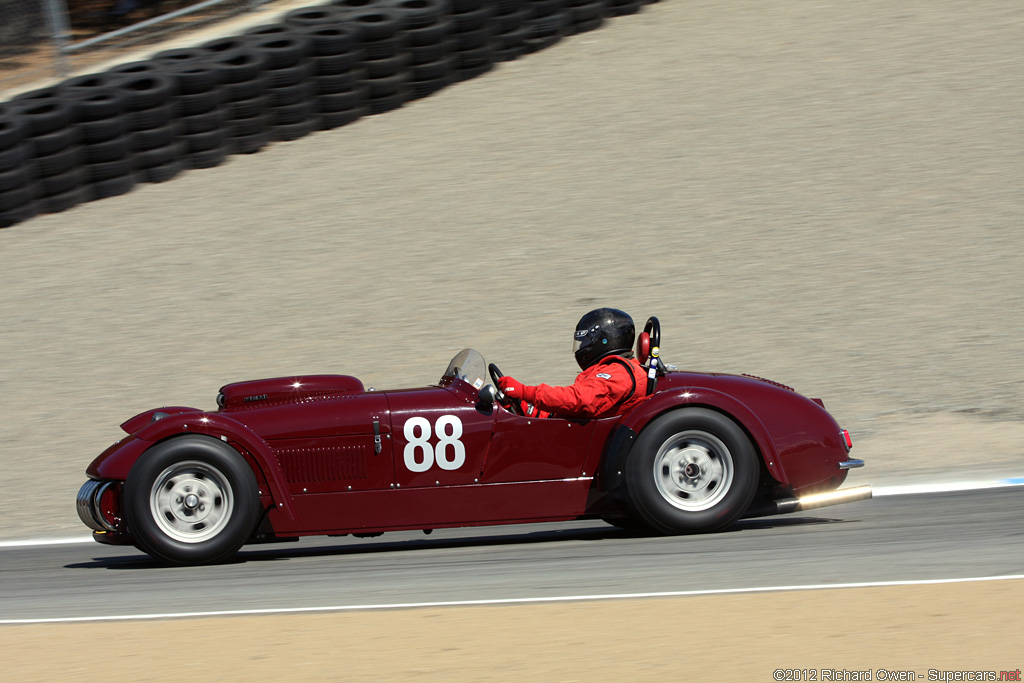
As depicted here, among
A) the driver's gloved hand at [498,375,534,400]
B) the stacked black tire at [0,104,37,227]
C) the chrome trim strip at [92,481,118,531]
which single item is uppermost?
the stacked black tire at [0,104,37,227]

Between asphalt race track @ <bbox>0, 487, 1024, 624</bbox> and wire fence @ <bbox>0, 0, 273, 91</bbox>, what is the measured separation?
826 centimetres

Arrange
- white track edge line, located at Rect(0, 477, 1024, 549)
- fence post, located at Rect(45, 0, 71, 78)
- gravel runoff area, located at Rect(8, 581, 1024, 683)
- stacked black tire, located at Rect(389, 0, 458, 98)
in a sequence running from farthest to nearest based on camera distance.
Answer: stacked black tire, located at Rect(389, 0, 458, 98)
fence post, located at Rect(45, 0, 71, 78)
white track edge line, located at Rect(0, 477, 1024, 549)
gravel runoff area, located at Rect(8, 581, 1024, 683)

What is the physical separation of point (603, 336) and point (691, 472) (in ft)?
2.76

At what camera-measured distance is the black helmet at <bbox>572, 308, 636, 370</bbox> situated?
6227mm

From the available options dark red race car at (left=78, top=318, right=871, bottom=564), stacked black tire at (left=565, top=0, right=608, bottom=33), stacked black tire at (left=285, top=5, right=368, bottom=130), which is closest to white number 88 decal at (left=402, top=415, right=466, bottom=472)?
dark red race car at (left=78, top=318, right=871, bottom=564)

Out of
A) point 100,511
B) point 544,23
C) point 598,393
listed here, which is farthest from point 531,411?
point 544,23

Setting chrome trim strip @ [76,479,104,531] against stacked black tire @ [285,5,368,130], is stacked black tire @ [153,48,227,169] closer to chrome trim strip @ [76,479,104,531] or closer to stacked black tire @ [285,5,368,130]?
stacked black tire @ [285,5,368,130]

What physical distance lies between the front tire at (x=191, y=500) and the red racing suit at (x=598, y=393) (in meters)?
1.47

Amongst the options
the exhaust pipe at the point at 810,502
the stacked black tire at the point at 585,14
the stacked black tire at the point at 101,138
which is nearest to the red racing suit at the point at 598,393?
the exhaust pipe at the point at 810,502

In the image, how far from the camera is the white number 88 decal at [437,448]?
5.91 meters

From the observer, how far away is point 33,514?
25.9 feet

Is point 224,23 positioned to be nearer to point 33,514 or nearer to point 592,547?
point 33,514

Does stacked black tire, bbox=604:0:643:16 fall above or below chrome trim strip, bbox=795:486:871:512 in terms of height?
above

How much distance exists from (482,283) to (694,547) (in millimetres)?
6065
